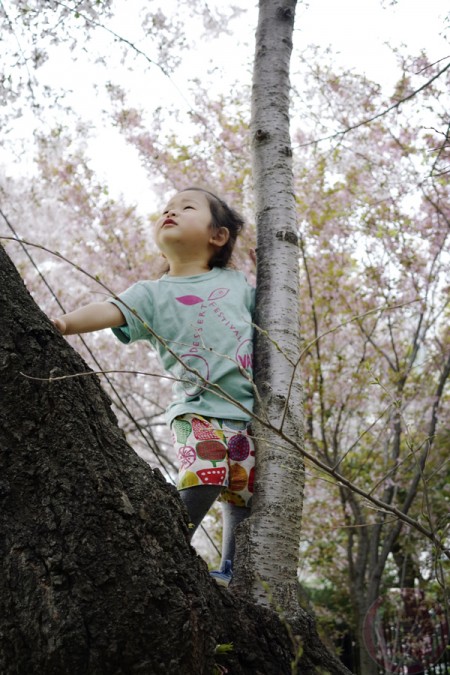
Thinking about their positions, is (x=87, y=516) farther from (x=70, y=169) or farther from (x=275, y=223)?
(x=70, y=169)

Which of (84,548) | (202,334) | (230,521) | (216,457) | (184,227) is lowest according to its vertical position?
(84,548)

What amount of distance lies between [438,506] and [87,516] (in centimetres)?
506

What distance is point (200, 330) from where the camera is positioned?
2217 millimetres

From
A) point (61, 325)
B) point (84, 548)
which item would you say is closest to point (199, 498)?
point (61, 325)

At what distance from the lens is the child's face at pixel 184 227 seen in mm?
2400

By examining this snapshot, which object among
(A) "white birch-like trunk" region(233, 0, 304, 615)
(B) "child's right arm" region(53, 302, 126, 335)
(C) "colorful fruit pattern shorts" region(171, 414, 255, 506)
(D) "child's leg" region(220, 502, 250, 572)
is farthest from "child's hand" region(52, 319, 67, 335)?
(D) "child's leg" region(220, 502, 250, 572)

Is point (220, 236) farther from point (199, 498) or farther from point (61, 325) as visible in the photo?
point (199, 498)

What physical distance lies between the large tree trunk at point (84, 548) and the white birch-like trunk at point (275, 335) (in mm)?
172

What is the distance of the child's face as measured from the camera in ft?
7.88

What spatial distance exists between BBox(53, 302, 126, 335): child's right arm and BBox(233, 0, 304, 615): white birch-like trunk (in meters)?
0.45

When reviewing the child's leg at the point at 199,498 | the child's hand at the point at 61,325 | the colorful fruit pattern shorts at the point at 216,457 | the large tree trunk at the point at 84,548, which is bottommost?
the large tree trunk at the point at 84,548

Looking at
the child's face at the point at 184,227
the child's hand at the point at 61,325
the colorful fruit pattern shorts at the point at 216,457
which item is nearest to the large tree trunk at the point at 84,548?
the child's hand at the point at 61,325

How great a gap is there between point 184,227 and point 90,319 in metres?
0.63

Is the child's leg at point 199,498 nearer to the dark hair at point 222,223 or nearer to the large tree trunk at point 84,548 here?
the large tree trunk at point 84,548
